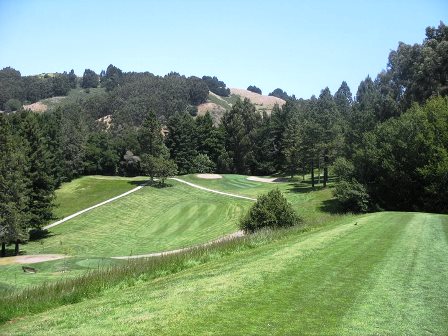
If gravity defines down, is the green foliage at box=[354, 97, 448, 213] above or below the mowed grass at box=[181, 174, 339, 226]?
above

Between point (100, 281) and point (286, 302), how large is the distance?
8562 millimetres

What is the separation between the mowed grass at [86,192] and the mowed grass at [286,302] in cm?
5388

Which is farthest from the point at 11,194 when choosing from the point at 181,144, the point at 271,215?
the point at 181,144

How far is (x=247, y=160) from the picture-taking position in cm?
10512

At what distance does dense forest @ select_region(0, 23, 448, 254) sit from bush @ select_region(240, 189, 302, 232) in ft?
53.9

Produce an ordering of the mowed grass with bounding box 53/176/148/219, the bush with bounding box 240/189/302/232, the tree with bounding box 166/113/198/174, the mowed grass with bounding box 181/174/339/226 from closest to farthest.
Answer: the bush with bounding box 240/189/302/232, the mowed grass with bounding box 181/174/339/226, the mowed grass with bounding box 53/176/148/219, the tree with bounding box 166/113/198/174

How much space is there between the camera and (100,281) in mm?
16203

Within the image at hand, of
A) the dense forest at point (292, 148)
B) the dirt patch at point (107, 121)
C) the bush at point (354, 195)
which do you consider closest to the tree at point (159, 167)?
the dense forest at point (292, 148)

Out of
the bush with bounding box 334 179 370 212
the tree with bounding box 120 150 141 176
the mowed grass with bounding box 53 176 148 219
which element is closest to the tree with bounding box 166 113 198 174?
the tree with bounding box 120 150 141 176

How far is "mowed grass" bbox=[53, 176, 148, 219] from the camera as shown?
2677 inches

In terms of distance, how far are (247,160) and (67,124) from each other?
43238mm

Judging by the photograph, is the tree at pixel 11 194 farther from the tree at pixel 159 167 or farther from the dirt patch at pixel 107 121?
the dirt patch at pixel 107 121

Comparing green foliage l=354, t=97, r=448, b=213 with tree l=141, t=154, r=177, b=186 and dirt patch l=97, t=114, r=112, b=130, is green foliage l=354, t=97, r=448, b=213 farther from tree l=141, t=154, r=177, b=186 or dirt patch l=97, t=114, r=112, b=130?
dirt patch l=97, t=114, r=112, b=130

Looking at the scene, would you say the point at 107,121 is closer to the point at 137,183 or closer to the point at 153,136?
the point at 153,136
